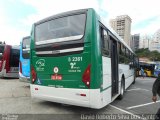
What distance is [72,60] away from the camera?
17.6ft

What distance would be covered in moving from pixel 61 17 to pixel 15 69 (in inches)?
427

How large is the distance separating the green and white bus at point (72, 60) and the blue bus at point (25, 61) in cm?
353

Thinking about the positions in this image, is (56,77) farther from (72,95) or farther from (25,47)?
(25,47)

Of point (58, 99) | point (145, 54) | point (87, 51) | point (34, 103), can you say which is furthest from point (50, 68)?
point (145, 54)

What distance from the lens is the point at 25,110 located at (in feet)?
19.7

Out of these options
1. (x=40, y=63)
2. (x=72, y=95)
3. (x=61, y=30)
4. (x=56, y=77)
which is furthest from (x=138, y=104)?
(x=61, y=30)

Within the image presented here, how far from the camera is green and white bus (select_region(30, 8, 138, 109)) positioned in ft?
16.7

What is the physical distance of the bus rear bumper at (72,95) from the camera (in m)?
5.01

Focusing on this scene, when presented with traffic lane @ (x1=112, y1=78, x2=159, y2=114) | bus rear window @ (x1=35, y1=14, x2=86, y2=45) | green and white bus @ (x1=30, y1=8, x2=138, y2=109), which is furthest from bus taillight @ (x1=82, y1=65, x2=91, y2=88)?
traffic lane @ (x1=112, y1=78, x2=159, y2=114)

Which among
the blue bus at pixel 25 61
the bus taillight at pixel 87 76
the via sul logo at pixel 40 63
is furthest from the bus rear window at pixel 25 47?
the bus taillight at pixel 87 76

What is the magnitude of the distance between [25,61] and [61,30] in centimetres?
517

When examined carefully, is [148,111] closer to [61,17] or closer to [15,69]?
[61,17]

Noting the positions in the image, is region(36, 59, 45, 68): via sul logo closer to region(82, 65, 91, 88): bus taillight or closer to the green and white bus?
the green and white bus

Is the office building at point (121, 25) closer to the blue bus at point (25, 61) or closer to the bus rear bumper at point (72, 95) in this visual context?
the blue bus at point (25, 61)
